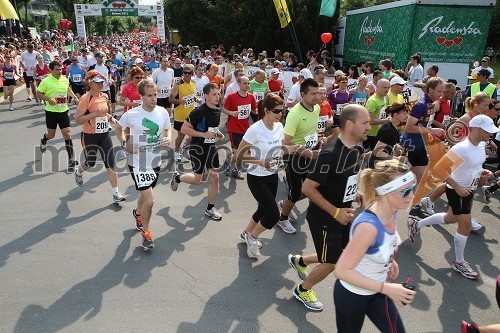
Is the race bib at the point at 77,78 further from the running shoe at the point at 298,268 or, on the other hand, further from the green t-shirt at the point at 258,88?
the running shoe at the point at 298,268

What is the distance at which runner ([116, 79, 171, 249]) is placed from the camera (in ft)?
15.7

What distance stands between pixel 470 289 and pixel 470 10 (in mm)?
12494

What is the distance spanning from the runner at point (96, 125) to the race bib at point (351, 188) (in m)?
4.03

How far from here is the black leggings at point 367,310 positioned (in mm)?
2523

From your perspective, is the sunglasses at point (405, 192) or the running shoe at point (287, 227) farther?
the running shoe at point (287, 227)

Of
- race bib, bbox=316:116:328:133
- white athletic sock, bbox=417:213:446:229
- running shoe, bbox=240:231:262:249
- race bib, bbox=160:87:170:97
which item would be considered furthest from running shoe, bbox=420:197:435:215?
race bib, bbox=160:87:170:97

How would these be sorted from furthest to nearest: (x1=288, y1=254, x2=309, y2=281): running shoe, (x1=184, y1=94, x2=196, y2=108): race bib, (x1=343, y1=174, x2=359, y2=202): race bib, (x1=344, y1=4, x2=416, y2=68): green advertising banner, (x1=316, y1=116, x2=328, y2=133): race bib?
1. (x1=344, y1=4, x2=416, y2=68): green advertising banner
2. (x1=184, y1=94, x2=196, y2=108): race bib
3. (x1=316, y1=116, x2=328, y2=133): race bib
4. (x1=288, y1=254, x2=309, y2=281): running shoe
5. (x1=343, y1=174, x2=359, y2=202): race bib

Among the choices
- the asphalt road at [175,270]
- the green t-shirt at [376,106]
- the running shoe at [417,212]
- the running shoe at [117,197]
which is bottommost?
the asphalt road at [175,270]

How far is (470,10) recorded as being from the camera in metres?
13.6

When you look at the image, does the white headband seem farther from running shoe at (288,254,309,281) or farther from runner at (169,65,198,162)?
runner at (169,65,198,162)

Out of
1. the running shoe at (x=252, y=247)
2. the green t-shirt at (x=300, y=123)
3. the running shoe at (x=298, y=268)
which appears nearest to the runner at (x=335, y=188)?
the running shoe at (x=298, y=268)

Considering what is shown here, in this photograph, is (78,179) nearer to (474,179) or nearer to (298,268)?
(298,268)

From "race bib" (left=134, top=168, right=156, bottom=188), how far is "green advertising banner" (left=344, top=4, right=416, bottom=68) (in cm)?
1237

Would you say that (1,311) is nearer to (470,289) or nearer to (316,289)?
(316,289)
